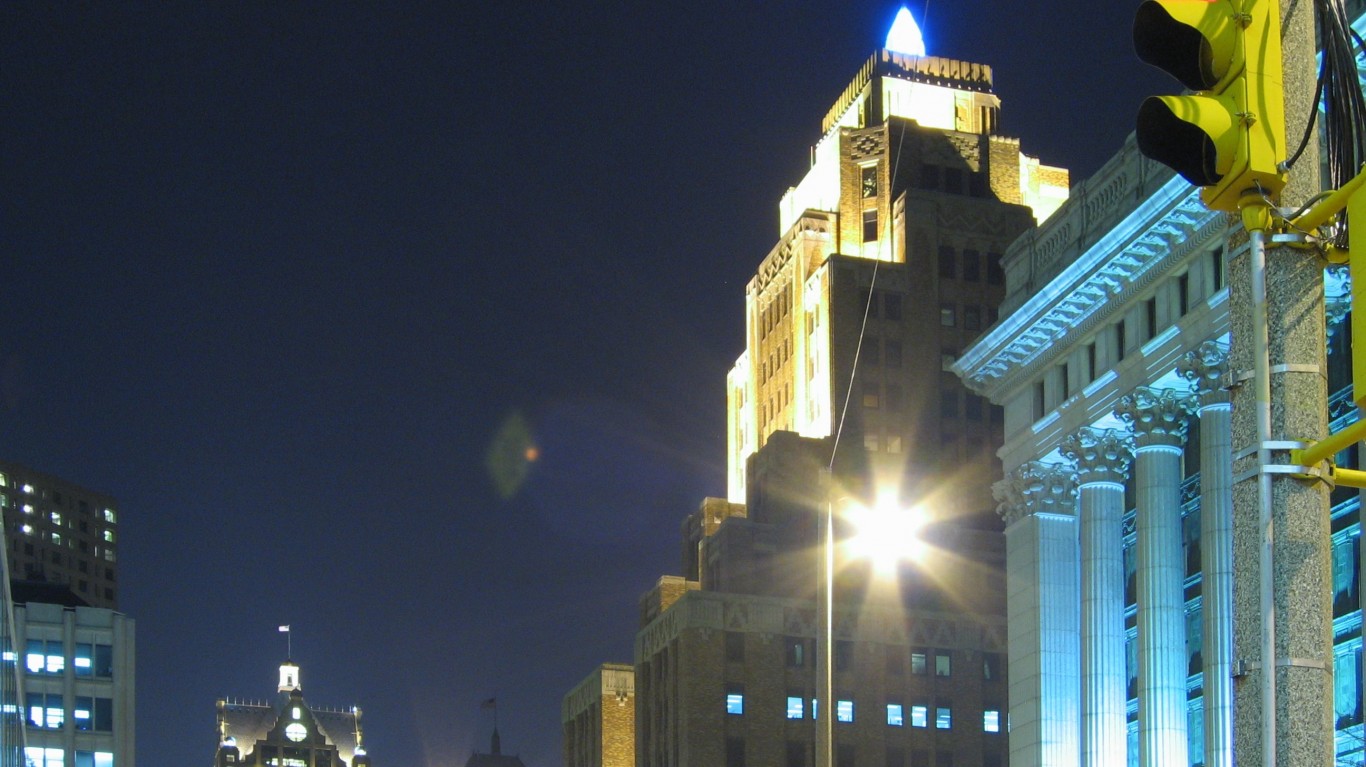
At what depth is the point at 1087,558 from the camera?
5616 cm

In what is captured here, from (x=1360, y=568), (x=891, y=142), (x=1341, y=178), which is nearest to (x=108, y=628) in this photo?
(x=891, y=142)

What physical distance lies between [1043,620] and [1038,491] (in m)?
3.66

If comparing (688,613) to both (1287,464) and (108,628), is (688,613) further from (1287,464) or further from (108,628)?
(1287,464)

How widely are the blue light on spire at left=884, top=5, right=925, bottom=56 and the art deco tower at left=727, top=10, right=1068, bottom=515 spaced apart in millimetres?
2439

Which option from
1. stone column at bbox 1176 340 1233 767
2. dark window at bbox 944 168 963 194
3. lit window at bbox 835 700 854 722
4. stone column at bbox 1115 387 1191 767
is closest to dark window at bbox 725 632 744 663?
lit window at bbox 835 700 854 722

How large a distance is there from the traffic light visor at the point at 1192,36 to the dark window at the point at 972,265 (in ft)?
405

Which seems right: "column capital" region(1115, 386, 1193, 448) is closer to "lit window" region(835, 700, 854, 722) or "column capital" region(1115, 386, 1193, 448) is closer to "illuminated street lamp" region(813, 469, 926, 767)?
"illuminated street lamp" region(813, 469, 926, 767)

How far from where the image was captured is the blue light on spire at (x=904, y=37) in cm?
14875

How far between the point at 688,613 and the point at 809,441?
16535mm

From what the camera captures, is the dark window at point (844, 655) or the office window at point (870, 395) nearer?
the dark window at point (844, 655)

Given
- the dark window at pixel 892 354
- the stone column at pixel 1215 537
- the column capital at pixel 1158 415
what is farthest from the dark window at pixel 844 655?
the stone column at pixel 1215 537

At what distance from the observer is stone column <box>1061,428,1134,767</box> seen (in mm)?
54250

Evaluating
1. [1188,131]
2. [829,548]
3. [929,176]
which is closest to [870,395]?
[929,176]

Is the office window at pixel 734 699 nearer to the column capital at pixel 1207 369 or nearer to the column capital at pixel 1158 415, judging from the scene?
the column capital at pixel 1158 415
